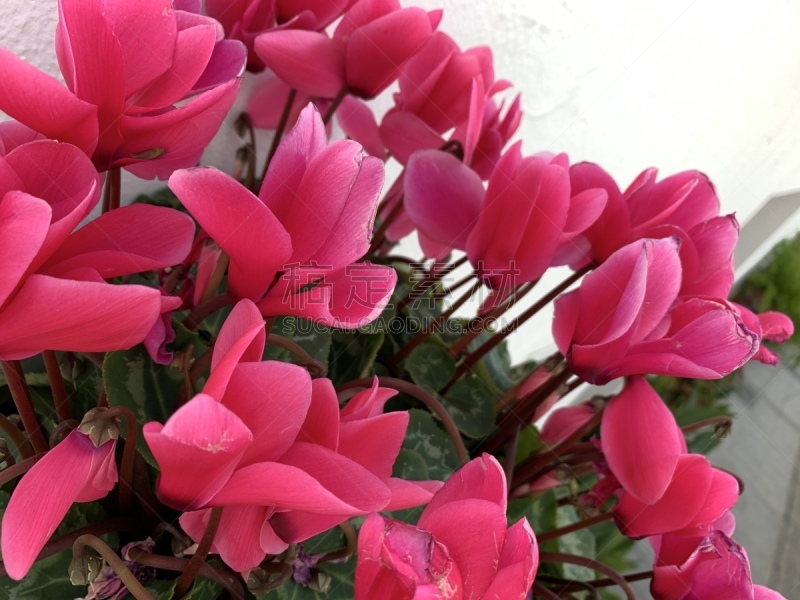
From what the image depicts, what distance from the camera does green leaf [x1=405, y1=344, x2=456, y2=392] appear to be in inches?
22.0

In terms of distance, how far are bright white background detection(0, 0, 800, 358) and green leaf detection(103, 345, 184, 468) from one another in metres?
0.23

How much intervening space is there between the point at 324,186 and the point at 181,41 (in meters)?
0.10

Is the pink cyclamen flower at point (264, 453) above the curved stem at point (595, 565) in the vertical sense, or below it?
above

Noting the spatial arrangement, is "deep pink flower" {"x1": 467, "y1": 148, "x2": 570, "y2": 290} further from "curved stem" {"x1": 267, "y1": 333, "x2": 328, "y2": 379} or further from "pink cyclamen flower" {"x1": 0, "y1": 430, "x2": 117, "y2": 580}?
"pink cyclamen flower" {"x1": 0, "y1": 430, "x2": 117, "y2": 580}

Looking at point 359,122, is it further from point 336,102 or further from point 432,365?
point 432,365

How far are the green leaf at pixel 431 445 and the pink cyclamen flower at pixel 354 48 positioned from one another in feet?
0.84

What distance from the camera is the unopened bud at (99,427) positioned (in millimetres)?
253

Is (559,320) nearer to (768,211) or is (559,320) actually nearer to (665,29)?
(665,29)

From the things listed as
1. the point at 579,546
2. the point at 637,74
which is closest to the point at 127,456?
the point at 579,546

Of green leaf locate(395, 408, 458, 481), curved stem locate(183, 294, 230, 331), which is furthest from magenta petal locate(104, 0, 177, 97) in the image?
green leaf locate(395, 408, 458, 481)

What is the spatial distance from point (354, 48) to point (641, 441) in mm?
329

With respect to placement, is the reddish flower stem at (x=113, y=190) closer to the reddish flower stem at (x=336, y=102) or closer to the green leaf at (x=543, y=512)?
the reddish flower stem at (x=336, y=102)

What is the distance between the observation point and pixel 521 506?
1.80 ft

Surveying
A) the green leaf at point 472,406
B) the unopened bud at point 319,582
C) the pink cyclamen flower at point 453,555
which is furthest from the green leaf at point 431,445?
the pink cyclamen flower at point 453,555
